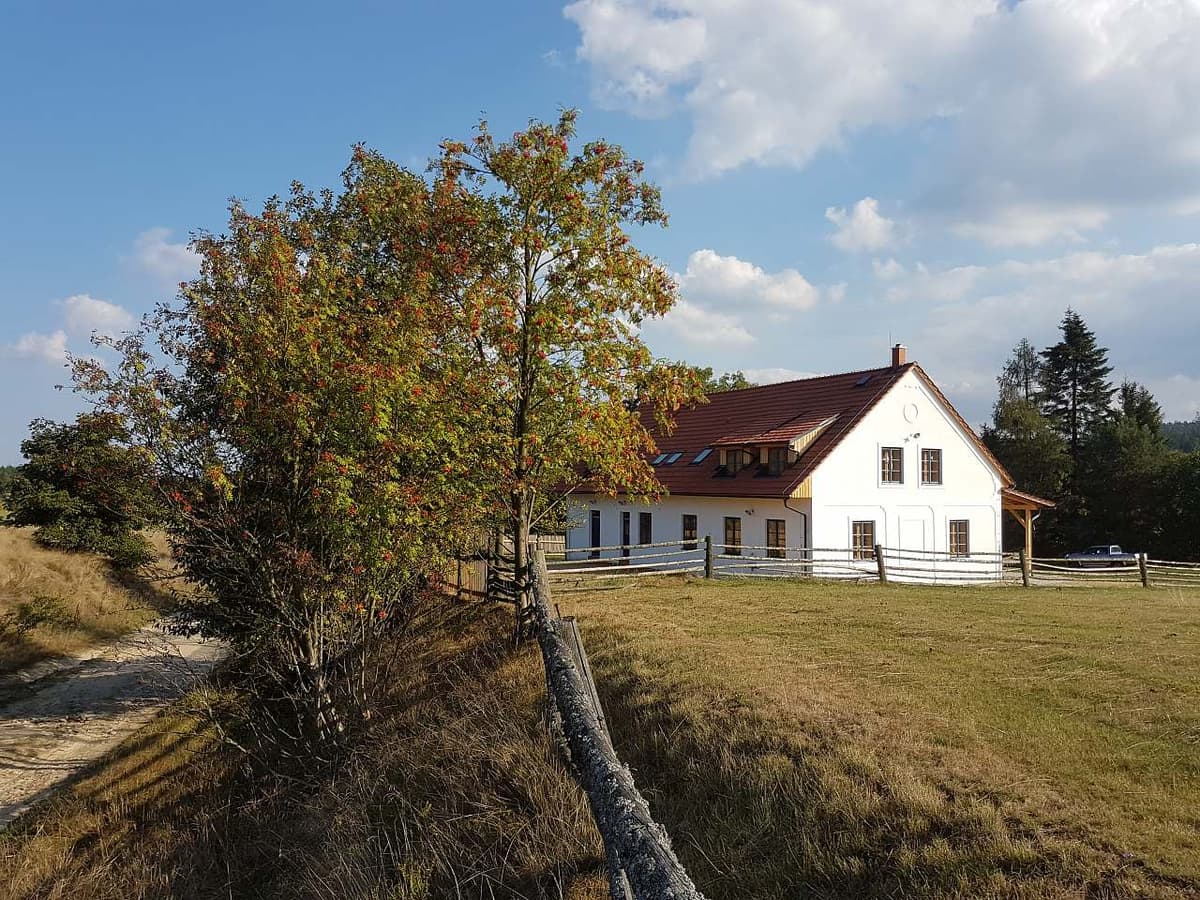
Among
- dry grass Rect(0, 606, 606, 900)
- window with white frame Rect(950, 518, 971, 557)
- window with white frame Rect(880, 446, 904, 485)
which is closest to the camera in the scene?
dry grass Rect(0, 606, 606, 900)

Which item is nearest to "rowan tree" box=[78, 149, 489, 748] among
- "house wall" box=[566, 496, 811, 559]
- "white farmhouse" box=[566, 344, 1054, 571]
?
"house wall" box=[566, 496, 811, 559]

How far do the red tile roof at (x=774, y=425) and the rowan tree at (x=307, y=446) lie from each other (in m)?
16.3

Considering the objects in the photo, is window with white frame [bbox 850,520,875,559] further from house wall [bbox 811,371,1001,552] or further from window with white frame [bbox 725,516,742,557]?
window with white frame [bbox 725,516,742,557]

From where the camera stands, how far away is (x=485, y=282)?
1184cm

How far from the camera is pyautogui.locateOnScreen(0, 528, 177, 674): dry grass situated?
1981 centimetres

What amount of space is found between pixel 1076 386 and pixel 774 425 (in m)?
39.6

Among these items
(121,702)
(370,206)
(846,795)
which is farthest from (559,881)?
(121,702)

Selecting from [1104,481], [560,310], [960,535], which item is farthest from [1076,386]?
[560,310]

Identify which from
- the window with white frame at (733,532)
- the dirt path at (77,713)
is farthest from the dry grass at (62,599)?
the window with white frame at (733,532)

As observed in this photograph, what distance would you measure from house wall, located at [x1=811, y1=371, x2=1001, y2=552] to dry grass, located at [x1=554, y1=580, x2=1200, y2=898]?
44.4ft

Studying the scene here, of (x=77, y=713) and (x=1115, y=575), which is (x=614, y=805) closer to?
(x=77, y=713)

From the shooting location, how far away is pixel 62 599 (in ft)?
73.5

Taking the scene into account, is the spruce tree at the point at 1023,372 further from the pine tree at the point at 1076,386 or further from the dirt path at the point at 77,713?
the dirt path at the point at 77,713

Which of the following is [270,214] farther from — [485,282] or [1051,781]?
[1051,781]
